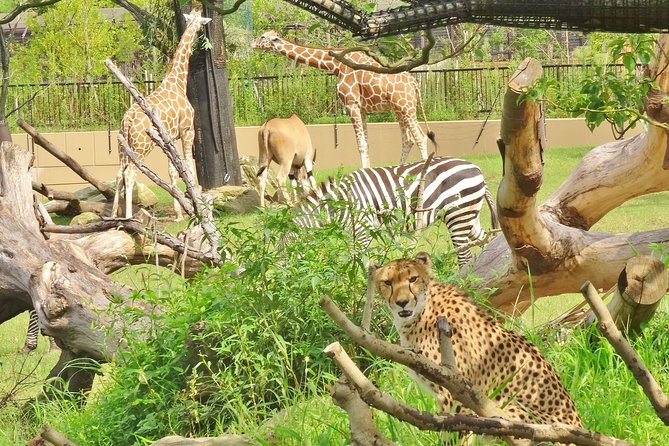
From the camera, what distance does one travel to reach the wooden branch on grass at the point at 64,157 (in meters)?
10.1

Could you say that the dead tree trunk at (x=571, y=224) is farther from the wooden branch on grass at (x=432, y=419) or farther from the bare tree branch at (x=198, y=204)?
the wooden branch on grass at (x=432, y=419)

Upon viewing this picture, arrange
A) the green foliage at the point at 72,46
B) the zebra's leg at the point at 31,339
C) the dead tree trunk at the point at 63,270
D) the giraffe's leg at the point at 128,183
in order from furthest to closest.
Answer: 1. the green foliage at the point at 72,46
2. the giraffe's leg at the point at 128,183
3. the zebra's leg at the point at 31,339
4. the dead tree trunk at the point at 63,270

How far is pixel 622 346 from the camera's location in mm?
2707

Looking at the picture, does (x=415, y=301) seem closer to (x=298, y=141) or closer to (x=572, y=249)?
(x=572, y=249)

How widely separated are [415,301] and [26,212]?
12.6ft

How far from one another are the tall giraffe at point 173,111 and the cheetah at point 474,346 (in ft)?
35.9

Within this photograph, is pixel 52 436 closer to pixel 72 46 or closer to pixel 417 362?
pixel 417 362

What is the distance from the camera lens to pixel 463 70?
70.3 ft

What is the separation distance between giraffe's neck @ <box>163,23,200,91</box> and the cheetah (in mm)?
12079

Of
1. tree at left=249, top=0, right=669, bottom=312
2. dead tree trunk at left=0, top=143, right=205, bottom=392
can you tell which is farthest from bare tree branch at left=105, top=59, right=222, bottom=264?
tree at left=249, top=0, right=669, bottom=312

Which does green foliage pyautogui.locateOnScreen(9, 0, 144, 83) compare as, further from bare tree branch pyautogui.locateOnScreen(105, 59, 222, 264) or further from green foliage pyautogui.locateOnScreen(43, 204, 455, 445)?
green foliage pyautogui.locateOnScreen(43, 204, 455, 445)

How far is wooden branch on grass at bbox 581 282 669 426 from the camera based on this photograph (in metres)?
2.62

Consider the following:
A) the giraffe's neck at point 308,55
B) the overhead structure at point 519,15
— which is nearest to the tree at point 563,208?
the overhead structure at point 519,15

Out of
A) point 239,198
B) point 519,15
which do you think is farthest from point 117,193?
point 519,15
